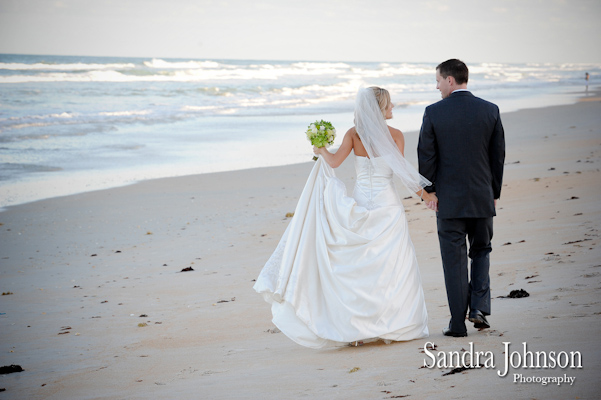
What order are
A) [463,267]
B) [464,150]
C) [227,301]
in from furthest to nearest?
1. [227,301]
2. [463,267]
3. [464,150]

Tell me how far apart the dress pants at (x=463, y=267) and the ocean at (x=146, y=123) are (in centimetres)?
899

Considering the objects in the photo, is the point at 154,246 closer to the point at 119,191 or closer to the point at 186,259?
the point at 186,259

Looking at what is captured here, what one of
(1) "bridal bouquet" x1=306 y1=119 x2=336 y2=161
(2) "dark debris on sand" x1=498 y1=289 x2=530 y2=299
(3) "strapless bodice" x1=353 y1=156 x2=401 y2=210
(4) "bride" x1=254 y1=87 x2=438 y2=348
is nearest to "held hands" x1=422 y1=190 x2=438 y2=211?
(4) "bride" x1=254 y1=87 x2=438 y2=348

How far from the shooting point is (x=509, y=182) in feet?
32.6

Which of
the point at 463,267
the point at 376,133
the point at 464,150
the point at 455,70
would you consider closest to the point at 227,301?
the point at 376,133

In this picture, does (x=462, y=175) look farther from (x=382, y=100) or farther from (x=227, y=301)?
(x=227, y=301)

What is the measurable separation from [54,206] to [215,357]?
23.4ft

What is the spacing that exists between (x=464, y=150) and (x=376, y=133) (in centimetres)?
68

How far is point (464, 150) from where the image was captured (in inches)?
157

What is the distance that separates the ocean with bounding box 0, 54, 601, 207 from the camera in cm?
1386

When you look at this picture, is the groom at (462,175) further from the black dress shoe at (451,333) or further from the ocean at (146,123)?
the ocean at (146,123)

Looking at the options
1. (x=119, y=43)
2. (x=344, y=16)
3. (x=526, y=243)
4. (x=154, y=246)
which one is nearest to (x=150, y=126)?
(x=154, y=246)

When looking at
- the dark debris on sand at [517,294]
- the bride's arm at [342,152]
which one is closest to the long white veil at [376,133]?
the bride's arm at [342,152]

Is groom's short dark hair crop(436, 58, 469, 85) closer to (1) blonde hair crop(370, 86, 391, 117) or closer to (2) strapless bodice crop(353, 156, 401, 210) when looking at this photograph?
(1) blonde hair crop(370, 86, 391, 117)
